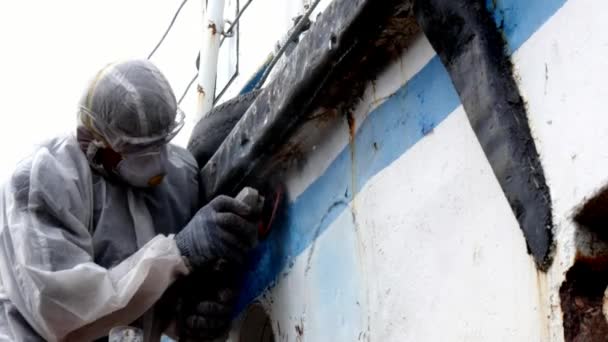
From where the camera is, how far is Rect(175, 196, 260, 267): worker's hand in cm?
316

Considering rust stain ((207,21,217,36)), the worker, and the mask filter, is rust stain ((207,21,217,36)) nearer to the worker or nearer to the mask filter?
the worker

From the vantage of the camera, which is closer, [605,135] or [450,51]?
[605,135]

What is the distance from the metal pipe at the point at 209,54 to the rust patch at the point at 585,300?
2.99m

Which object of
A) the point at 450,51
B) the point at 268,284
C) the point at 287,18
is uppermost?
the point at 450,51

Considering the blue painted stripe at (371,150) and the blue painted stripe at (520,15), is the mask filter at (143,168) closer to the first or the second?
the blue painted stripe at (371,150)

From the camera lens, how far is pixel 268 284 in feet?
11.1

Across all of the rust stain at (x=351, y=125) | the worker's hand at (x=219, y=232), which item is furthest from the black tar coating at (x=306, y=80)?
the worker's hand at (x=219, y=232)

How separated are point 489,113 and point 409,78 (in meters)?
0.48

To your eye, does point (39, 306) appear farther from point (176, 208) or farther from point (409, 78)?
point (409, 78)

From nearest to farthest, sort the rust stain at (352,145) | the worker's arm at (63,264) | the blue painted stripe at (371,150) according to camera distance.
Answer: the blue painted stripe at (371,150), the rust stain at (352,145), the worker's arm at (63,264)

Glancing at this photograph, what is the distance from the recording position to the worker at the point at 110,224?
3086mm

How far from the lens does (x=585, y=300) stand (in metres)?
1.98

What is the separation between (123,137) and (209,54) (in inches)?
66.2

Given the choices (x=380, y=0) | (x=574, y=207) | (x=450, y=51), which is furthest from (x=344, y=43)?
(x=574, y=207)
